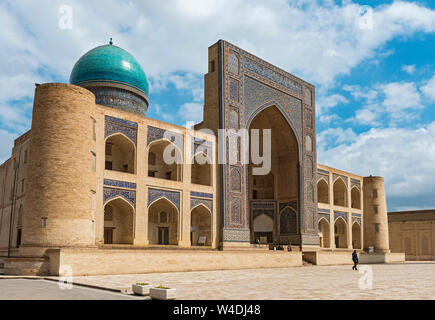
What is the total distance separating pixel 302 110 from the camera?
83.8 feet

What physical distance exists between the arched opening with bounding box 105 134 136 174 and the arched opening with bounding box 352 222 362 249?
18.9 metres

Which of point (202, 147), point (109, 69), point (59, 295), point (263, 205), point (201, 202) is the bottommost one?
point (59, 295)

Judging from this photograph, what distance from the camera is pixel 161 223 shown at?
19.5 meters

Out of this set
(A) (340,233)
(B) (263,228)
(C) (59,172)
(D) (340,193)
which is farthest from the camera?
(D) (340,193)

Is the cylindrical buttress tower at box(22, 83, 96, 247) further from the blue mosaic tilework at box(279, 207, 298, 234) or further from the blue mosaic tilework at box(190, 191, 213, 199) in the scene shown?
the blue mosaic tilework at box(279, 207, 298, 234)

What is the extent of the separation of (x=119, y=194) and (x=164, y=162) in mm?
4019

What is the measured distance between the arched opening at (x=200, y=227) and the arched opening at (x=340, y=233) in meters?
13.3

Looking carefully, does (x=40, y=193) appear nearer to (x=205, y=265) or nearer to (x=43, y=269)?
(x=43, y=269)

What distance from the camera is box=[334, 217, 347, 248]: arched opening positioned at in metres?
A: 30.2

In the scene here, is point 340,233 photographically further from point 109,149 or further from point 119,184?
point 119,184

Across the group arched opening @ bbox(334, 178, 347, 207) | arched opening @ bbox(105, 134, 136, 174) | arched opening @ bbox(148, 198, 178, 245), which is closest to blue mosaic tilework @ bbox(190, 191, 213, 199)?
arched opening @ bbox(148, 198, 178, 245)

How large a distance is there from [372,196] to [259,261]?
53.8ft

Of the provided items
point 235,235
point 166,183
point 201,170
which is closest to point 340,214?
point 235,235

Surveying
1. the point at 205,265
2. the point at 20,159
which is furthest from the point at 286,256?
the point at 20,159
